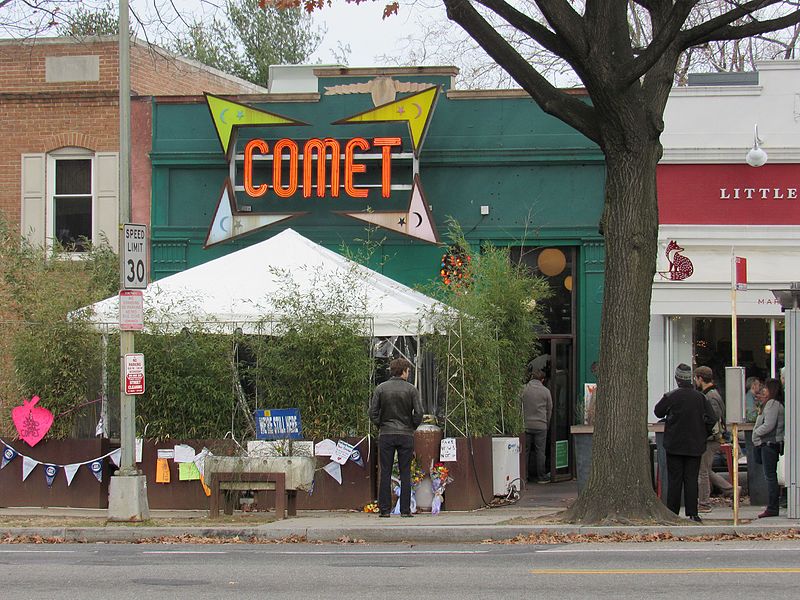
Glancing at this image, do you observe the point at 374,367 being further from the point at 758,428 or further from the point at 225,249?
the point at 225,249

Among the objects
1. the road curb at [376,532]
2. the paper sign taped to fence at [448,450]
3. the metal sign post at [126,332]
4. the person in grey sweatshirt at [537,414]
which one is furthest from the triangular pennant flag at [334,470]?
the person in grey sweatshirt at [537,414]

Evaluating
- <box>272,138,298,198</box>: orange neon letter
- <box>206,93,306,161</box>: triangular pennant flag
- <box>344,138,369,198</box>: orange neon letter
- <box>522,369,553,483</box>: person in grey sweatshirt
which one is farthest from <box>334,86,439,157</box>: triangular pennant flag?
<box>522,369,553,483</box>: person in grey sweatshirt

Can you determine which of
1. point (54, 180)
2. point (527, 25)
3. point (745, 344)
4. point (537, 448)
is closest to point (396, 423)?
point (527, 25)

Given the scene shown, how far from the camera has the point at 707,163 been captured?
20219 millimetres

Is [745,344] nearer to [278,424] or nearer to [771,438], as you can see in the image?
[771,438]

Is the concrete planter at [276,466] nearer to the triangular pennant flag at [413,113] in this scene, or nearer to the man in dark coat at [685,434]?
the man in dark coat at [685,434]

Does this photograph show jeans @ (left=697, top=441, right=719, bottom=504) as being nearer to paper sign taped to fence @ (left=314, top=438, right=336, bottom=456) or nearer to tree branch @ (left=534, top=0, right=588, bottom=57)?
paper sign taped to fence @ (left=314, top=438, right=336, bottom=456)

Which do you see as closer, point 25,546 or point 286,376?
point 25,546

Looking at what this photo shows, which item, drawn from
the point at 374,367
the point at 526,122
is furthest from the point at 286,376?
the point at 526,122

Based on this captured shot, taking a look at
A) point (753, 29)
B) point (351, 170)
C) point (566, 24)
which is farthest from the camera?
point (351, 170)

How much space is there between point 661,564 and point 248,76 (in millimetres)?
37840

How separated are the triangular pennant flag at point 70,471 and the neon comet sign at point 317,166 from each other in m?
6.10

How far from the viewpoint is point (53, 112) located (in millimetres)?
22016

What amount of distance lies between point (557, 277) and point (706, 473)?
602cm
